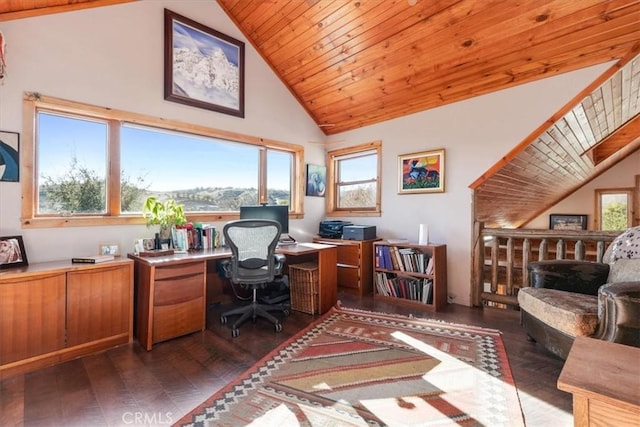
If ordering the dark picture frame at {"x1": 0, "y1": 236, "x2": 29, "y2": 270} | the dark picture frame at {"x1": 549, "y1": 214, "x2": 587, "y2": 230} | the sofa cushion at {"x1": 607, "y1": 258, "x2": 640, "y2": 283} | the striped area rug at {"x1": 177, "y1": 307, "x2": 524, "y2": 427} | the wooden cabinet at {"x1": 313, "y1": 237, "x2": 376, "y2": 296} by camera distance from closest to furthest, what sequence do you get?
the striped area rug at {"x1": 177, "y1": 307, "x2": 524, "y2": 427} < the sofa cushion at {"x1": 607, "y1": 258, "x2": 640, "y2": 283} < the dark picture frame at {"x1": 0, "y1": 236, "x2": 29, "y2": 270} < the wooden cabinet at {"x1": 313, "y1": 237, "x2": 376, "y2": 296} < the dark picture frame at {"x1": 549, "y1": 214, "x2": 587, "y2": 230}

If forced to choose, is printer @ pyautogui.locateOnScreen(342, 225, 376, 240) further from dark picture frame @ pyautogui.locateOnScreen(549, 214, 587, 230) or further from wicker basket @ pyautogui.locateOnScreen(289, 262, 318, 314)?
dark picture frame @ pyautogui.locateOnScreen(549, 214, 587, 230)

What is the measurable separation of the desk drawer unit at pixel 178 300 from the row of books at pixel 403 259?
208 cm

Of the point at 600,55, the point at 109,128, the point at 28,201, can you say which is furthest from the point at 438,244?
the point at 28,201

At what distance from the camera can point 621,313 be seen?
1.58 metres

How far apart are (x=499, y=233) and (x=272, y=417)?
283cm

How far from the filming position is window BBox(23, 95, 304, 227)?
8.12 feet

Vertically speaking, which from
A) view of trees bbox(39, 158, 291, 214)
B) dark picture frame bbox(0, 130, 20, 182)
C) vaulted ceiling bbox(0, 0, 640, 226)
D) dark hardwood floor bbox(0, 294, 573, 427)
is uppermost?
vaulted ceiling bbox(0, 0, 640, 226)

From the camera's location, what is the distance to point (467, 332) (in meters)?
2.57

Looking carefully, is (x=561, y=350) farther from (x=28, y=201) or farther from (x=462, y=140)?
(x=28, y=201)

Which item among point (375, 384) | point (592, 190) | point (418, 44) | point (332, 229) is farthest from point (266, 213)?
point (592, 190)

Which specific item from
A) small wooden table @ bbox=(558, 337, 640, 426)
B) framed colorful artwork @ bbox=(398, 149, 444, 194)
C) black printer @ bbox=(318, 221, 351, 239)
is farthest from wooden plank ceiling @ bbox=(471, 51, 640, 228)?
small wooden table @ bbox=(558, 337, 640, 426)

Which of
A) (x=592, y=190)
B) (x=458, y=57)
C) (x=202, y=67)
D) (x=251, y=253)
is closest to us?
(x=251, y=253)

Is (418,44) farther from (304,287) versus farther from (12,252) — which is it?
(12,252)

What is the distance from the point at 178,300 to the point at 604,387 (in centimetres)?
262
